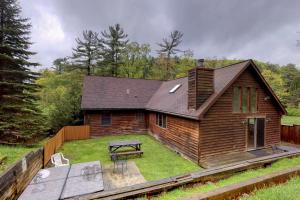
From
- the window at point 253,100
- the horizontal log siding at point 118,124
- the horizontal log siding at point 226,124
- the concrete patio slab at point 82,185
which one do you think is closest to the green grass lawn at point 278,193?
the concrete patio slab at point 82,185

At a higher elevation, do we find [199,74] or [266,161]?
[199,74]

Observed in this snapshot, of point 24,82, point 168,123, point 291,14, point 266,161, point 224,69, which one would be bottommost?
point 266,161

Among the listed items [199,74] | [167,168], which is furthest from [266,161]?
[199,74]

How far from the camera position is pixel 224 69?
37.0 feet

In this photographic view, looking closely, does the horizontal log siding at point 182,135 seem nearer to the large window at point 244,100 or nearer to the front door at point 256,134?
the large window at point 244,100

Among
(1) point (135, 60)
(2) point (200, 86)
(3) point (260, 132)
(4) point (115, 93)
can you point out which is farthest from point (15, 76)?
(1) point (135, 60)

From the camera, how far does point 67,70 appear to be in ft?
93.6

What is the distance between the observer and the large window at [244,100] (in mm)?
9867

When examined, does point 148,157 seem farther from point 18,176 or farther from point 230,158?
point 18,176

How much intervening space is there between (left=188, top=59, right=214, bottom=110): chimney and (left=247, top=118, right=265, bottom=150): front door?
3.38m

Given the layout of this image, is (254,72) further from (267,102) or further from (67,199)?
(67,199)

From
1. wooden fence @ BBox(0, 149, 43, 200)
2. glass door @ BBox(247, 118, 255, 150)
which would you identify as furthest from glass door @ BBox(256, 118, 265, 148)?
wooden fence @ BBox(0, 149, 43, 200)

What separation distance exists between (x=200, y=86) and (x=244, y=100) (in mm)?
3040

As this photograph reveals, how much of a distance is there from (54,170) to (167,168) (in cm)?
487
